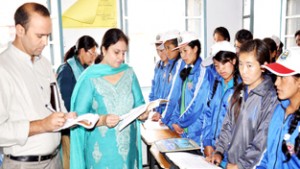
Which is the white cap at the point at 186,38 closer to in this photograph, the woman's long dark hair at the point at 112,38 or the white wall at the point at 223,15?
the woman's long dark hair at the point at 112,38

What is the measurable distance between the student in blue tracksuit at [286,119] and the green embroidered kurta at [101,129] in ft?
3.02

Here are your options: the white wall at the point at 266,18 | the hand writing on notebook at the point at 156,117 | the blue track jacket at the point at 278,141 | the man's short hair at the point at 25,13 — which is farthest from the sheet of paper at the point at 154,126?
the white wall at the point at 266,18

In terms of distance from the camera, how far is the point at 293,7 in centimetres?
447

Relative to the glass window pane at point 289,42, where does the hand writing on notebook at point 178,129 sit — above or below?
below

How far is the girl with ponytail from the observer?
1.56m

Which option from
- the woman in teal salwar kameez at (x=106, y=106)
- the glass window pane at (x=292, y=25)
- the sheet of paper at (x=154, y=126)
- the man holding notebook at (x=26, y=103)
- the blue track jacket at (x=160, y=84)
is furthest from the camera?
the glass window pane at (x=292, y=25)

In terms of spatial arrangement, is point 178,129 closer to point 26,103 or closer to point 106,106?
point 106,106

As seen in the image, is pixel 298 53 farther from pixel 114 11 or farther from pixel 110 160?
pixel 114 11

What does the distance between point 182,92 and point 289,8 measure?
2.93 meters

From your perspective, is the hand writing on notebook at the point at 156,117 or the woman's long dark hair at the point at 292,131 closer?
the woman's long dark hair at the point at 292,131

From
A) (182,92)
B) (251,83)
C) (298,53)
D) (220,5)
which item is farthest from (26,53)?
(220,5)

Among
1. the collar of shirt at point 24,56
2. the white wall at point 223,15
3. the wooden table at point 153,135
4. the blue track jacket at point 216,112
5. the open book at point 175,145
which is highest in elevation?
the white wall at point 223,15

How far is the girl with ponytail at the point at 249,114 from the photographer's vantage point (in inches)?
61.4

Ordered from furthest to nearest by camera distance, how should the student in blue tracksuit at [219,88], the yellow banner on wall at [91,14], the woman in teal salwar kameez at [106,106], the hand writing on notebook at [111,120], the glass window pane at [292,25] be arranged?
the glass window pane at [292,25], the yellow banner on wall at [91,14], the student in blue tracksuit at [219,88], the woman in teal salwar kameez at [106,106], the hand writing on notebook at [111,120]
